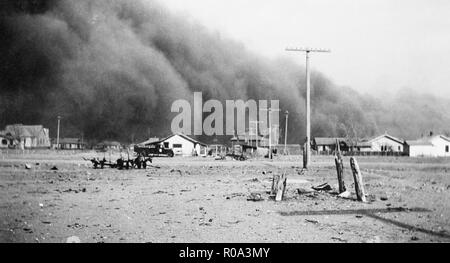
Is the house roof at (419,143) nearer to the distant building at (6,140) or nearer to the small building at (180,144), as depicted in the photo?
the small building at (180,144)

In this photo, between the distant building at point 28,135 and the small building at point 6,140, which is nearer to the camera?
the distant building at point 28,135

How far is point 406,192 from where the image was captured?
14617mm

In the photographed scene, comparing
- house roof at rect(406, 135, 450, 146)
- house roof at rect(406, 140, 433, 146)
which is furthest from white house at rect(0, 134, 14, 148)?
house roof at rect(406, 135, 450, 146)

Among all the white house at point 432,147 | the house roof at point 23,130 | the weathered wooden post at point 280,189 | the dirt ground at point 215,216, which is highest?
the house roof at point 23,130

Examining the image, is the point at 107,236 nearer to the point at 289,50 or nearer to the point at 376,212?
the point at 376,212

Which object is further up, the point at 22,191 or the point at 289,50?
the point at 289,50

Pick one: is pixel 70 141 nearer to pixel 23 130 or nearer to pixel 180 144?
pixel 23 130

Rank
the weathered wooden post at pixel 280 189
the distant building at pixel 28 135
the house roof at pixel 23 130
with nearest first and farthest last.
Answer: the weathered wooden post at pixel 280 189 < the distant building at pixel 28 135 < the house roof at pixel 23 130

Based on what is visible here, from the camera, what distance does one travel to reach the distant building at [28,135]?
311ft

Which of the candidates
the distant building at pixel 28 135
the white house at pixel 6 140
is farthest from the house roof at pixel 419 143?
the white house at pixel 6 140

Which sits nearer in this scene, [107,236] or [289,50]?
[107,236]
